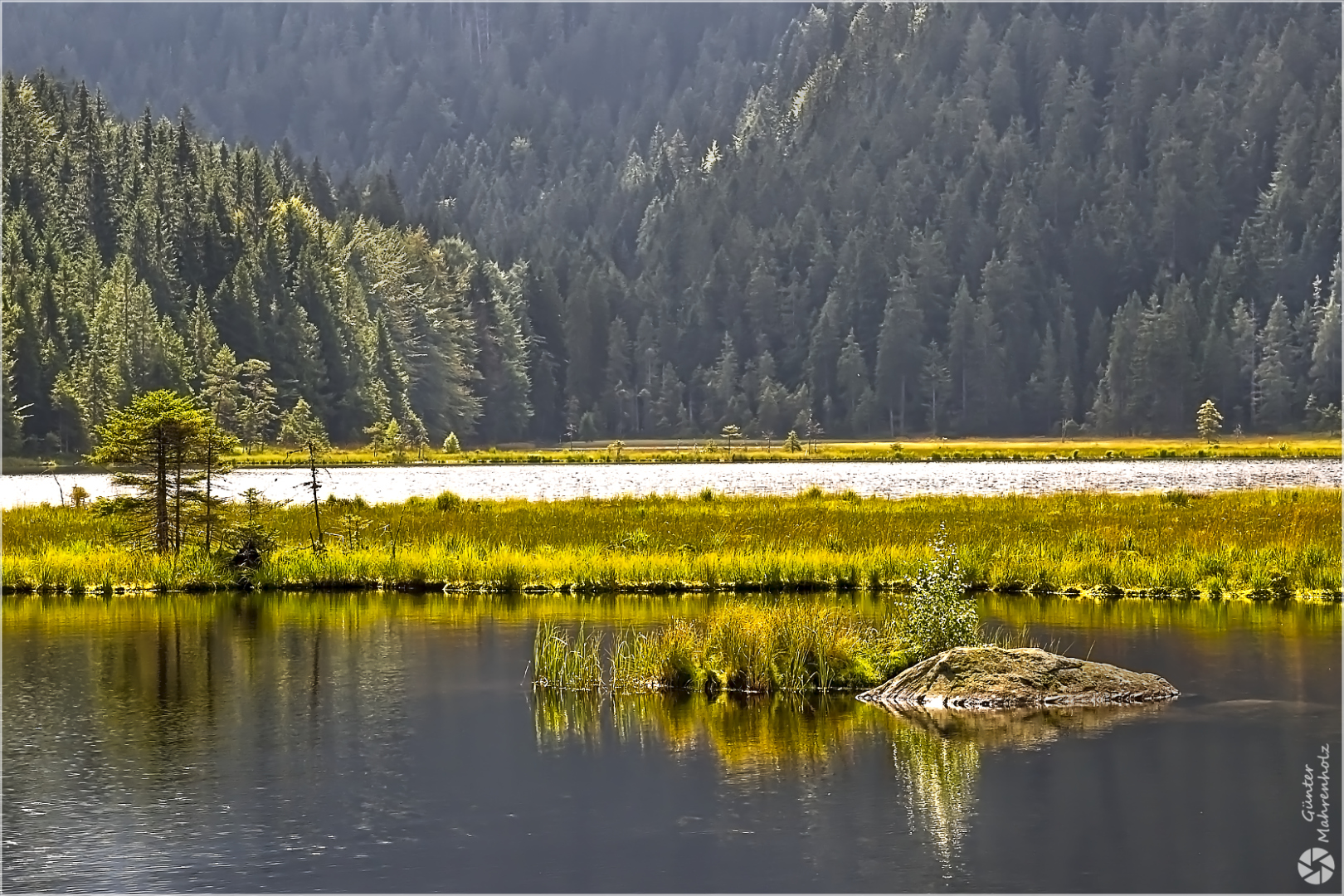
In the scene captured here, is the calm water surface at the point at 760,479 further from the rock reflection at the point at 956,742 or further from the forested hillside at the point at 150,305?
the rock reflection at the point at 956,742

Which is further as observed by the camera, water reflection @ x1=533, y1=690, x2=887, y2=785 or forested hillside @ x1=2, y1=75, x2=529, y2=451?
forested hillside @ x1=2, y1=75, x2=529, y2=451

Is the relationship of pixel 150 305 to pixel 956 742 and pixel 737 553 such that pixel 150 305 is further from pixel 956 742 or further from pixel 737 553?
pixel 956 742

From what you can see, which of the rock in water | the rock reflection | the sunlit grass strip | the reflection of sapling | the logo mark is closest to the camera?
the logo mark

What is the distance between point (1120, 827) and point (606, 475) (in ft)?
388

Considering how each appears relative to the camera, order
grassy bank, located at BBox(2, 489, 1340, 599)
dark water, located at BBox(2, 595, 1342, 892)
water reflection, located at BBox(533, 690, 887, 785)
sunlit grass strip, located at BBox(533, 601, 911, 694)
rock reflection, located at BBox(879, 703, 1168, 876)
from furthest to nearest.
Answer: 1. grassy bank, located at BBox(2, 489, 1340, 599)
2. sunlit grass strip, located at BBox(533, 601, 911, 694)
3. water reflection, located at BBox(533, 690, 887, 785)
4. rock reflection, located at BBox(879, 703, 1168, 876)
5. dark water, located at BBox(2, 595, 1342, 892)

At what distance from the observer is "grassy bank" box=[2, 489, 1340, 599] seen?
45.7 m

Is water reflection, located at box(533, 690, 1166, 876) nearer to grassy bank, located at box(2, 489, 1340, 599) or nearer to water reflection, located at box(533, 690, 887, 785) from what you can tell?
water reflection, located at box(533, 690, 887, 785)

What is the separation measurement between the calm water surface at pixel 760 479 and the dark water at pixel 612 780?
49.5 meters

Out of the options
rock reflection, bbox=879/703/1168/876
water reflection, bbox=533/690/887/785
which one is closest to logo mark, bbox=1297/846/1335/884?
rock reflection, bbox=879/703/1168/876

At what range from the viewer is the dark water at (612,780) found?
20.5 meters

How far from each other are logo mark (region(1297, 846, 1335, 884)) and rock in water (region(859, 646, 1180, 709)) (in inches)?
333

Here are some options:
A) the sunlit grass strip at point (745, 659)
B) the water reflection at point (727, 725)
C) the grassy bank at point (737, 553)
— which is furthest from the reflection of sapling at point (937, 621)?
the grassy bank at point (737, 553)

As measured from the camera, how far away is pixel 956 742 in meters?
26.8

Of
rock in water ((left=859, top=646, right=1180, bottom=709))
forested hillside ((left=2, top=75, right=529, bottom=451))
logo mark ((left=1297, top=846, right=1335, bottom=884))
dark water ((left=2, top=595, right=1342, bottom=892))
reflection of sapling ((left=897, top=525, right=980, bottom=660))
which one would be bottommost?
logo mark ((left=1297, top=846, right=1335, bottom=884))
